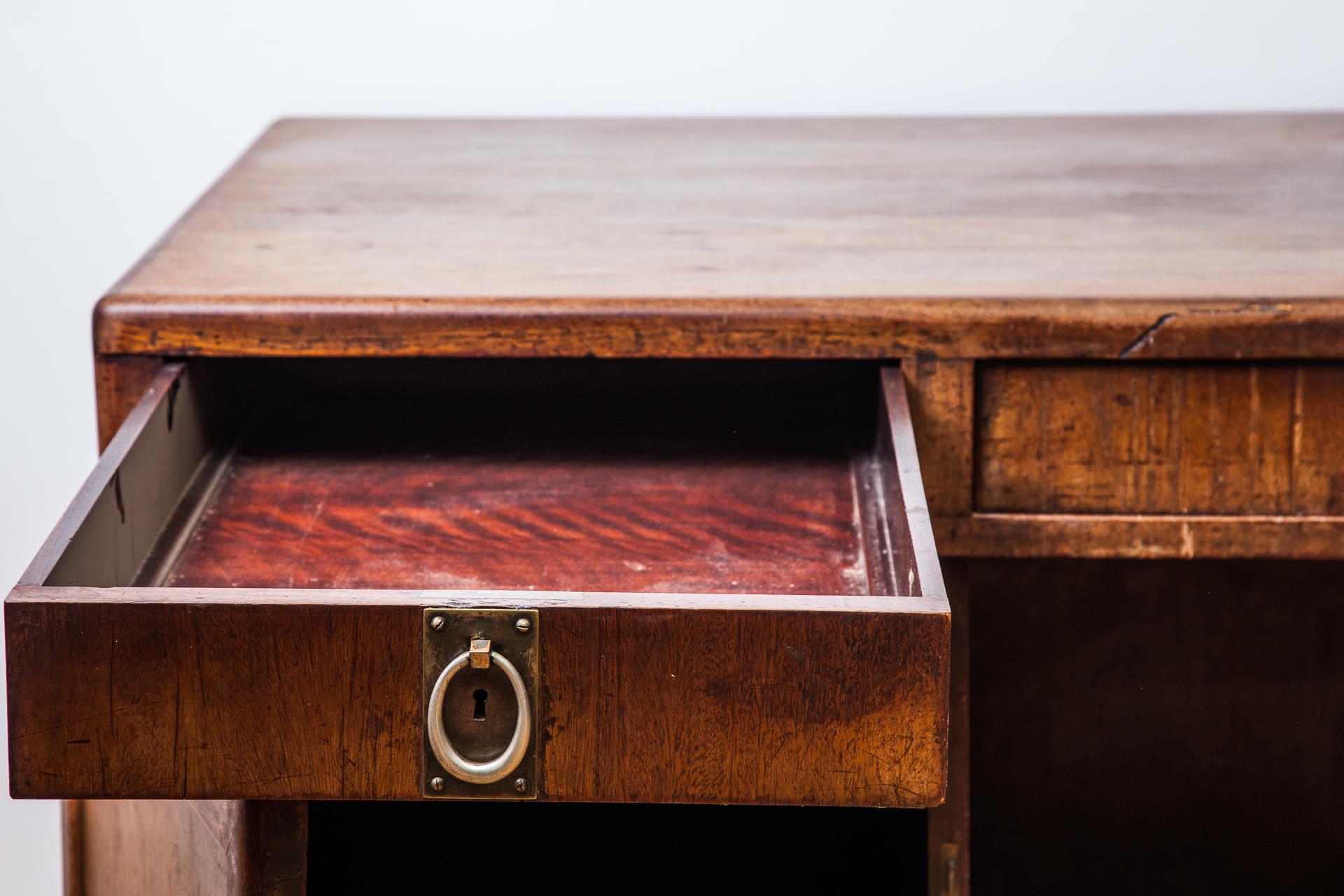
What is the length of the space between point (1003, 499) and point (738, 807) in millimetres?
416

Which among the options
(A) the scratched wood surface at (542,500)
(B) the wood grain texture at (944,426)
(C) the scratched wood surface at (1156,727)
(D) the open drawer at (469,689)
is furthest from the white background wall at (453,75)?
(D) the open drawer at (469,689)

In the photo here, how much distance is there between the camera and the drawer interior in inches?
27.7

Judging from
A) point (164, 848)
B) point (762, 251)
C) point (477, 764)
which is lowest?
point (164, 848)

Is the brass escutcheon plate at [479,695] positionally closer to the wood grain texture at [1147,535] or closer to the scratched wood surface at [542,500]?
the scratched wood surface at [542,500]

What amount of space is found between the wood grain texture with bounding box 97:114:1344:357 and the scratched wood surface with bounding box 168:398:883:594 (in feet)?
0.26

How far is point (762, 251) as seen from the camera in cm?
83

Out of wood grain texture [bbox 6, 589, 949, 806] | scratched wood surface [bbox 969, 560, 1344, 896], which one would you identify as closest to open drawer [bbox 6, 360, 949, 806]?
wood grain texture [bbox 6, 589, 949, 806]

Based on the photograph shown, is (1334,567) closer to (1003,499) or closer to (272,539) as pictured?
(1003,499)

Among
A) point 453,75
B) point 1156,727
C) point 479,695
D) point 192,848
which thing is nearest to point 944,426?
point 479,695

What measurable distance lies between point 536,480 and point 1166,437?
1.05 ft

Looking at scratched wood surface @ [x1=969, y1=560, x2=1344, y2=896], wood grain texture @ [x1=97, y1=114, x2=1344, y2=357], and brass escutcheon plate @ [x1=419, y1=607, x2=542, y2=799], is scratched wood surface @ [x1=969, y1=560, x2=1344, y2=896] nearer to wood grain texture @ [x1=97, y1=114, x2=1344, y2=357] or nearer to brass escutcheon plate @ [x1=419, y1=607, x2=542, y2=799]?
wood grain texture @ [x1=97, y1=114, x2=1344, y2=357]

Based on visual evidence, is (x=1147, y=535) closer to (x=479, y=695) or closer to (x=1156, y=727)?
(x=479, y=695)

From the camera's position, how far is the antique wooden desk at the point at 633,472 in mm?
566

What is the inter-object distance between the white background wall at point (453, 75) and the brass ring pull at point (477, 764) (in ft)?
2.80
